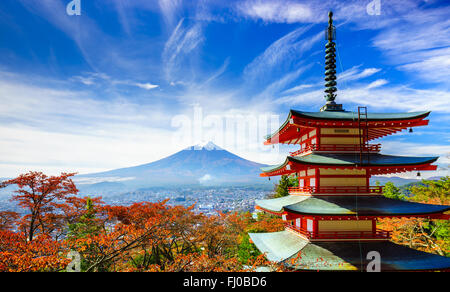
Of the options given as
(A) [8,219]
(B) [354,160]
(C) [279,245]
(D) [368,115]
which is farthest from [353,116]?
(A) [8,219]

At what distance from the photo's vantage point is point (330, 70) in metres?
10.9

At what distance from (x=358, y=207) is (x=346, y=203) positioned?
415 mm

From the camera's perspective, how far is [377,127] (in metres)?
9.47

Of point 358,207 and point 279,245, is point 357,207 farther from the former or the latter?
point 279,245

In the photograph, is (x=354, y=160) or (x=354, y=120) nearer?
(x=354, y=160)

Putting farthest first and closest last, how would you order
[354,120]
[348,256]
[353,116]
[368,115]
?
[368,115] → [353,116] → [354,120] → [348,256]

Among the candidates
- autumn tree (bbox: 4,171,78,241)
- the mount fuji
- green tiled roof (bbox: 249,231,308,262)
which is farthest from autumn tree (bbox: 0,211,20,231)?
the mount fuji

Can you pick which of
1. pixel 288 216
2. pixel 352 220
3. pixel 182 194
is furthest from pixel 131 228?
pixel 182 194

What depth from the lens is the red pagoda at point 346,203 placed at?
322 inches

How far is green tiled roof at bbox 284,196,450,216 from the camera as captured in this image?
8242 millimetres

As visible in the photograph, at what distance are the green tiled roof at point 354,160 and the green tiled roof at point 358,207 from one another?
1454mm

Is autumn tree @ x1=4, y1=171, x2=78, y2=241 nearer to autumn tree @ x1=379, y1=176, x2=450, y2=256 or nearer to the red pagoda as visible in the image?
the red pagoda
